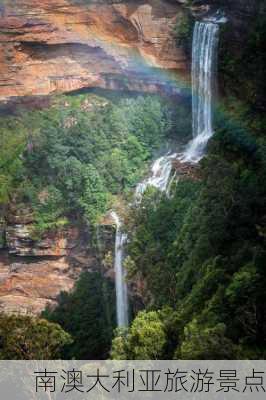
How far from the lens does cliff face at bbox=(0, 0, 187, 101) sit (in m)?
20.9

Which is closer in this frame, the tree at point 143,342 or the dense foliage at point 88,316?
the tree at point 143,342

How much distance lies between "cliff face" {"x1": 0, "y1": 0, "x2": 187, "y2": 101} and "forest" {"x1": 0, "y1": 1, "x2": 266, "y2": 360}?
1.74ft

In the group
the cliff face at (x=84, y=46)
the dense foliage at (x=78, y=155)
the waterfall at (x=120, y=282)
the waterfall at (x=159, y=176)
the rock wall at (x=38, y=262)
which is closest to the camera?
the waterfall at (x=120, y=282)

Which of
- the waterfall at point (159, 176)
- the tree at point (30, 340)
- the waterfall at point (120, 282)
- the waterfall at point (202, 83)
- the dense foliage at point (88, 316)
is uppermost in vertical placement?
the waterfall at point (202, 83)

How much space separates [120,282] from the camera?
709 inches

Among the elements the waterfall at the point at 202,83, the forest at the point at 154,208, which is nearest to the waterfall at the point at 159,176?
the forest at the point at 154,208

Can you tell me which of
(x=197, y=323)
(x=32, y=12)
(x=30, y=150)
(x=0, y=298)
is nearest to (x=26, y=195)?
(x=30, y=150)

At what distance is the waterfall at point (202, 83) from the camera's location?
19.5m

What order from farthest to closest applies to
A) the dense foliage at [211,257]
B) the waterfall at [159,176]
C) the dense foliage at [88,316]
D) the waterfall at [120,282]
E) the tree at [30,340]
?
the waterfall at [159,176] → the waterfall at [120,282] → the dense foliage at [88,316] → the tree at [30,340] → the dense foliage at [211,257]

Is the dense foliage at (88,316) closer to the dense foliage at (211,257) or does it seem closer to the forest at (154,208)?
the forest at (154,208)

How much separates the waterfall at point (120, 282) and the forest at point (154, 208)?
171 mm

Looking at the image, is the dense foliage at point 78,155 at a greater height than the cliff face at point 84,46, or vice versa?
the cliff face at point 84,46

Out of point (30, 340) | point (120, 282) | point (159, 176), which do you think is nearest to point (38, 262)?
point (120, 282)

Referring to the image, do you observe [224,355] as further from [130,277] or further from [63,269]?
[63,269]
